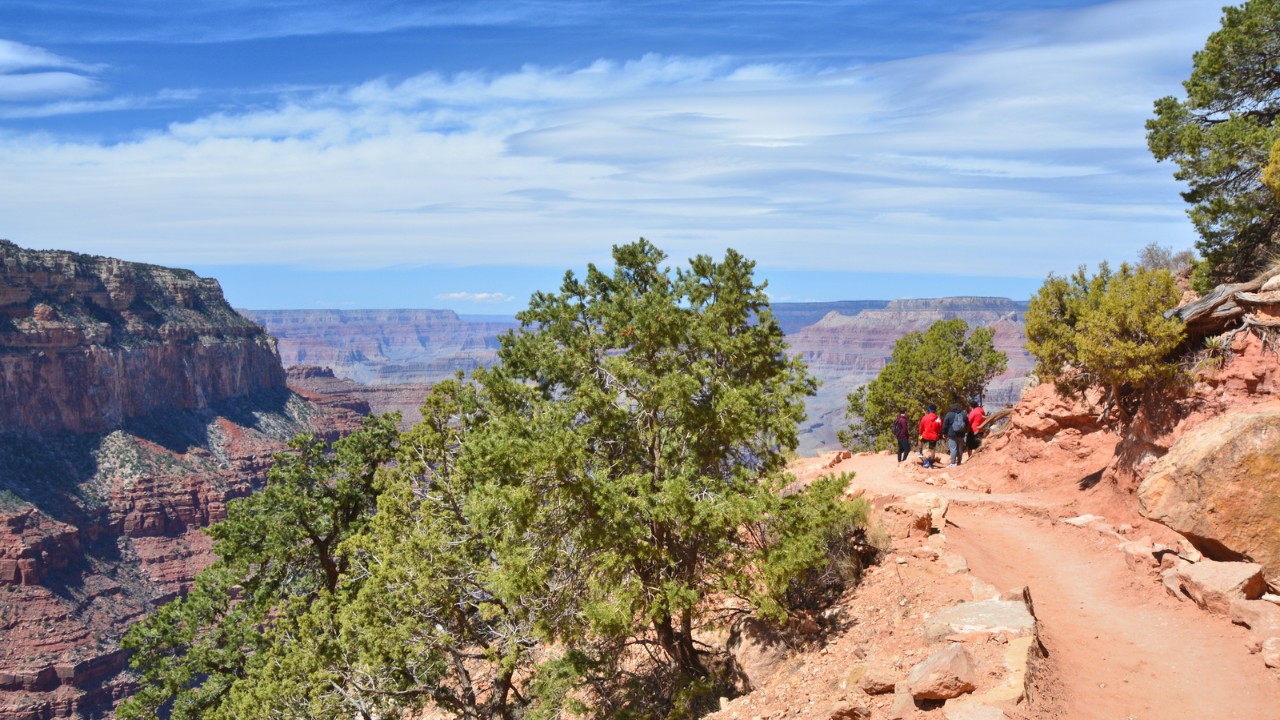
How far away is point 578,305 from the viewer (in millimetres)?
21062

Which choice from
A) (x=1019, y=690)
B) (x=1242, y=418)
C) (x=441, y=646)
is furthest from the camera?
(x=441, y=646)

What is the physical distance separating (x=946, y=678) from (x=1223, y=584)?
5787 millimetres

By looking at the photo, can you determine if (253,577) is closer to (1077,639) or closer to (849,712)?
(849,712)

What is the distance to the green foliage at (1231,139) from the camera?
22203 millimetres

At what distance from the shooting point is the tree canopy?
571 inches

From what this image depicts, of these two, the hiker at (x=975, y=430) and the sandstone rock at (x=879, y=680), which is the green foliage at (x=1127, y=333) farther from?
the sandstone rock at (x=879, y=680)

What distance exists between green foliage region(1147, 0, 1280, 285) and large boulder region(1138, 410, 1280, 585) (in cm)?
1067

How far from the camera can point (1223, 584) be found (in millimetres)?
13172

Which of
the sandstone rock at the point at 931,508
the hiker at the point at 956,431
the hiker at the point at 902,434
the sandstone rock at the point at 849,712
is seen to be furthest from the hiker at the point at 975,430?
the sandstone rock at the point at 849,712

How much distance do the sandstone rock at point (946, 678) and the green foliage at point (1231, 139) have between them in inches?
672

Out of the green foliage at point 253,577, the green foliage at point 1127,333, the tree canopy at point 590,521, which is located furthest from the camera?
the green foliage at point 253,577

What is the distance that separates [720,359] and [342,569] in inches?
667

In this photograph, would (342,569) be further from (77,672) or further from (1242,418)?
(77,672)

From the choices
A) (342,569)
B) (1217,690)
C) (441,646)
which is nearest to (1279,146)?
(1217,690)
